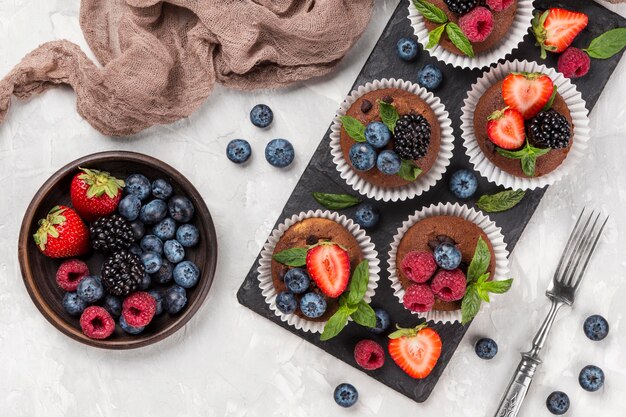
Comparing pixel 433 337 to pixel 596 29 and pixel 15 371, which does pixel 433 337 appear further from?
pixel 15 371

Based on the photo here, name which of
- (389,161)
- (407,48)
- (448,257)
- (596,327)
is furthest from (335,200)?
(596,327)

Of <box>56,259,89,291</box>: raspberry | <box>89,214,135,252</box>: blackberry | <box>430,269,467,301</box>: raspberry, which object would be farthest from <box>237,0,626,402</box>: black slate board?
<box>56,259,89,291</box>: raspberry

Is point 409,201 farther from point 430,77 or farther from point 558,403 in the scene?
point 558,403

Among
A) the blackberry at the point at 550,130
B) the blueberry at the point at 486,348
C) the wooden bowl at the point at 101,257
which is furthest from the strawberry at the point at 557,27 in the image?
the wooden bowl at the point at 101,257

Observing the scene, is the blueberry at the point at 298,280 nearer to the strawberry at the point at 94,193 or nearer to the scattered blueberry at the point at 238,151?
the scattered blueberry at the point at 238,151

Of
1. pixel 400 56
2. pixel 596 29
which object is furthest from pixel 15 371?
pixel 596 29

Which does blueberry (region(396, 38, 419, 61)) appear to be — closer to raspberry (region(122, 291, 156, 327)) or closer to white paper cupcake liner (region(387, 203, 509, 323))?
white paper cupcake liner (region(387, 203, 509, 323))
